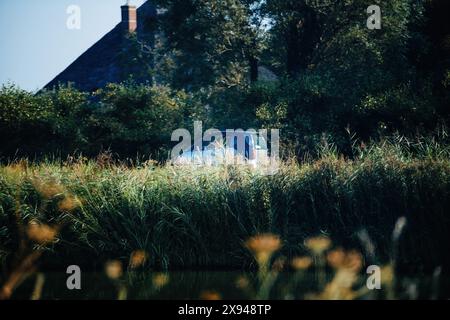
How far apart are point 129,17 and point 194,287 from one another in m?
22.8

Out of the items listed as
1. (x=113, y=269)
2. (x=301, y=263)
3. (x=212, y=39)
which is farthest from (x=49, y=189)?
(x=212, y=39)

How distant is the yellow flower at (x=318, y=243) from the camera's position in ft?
28.6

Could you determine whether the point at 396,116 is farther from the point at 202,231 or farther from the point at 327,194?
the point at 202,231

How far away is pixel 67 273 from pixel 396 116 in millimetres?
10144

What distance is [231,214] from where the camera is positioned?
9.48 meters

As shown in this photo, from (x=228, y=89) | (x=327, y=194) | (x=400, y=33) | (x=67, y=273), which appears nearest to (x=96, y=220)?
(x=67, y=273)

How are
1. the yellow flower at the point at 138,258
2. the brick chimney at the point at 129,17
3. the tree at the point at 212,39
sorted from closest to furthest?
the yellow flower at the point at 138,258 → the tree at the point at 212,39 → the brick chimney at the point at 129,17

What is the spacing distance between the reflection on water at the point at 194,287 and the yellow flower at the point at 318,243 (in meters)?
0.45

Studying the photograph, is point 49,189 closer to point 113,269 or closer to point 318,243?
point 113,269

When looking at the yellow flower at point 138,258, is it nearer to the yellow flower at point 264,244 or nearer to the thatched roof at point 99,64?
the yellow flower at point 264,244

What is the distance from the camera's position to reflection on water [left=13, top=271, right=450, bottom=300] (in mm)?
7273

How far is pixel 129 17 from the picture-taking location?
28828mm

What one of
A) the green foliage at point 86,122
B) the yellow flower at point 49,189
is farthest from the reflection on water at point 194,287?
the green foliage at point 86,122

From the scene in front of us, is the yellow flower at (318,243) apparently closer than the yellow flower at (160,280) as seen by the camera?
No
